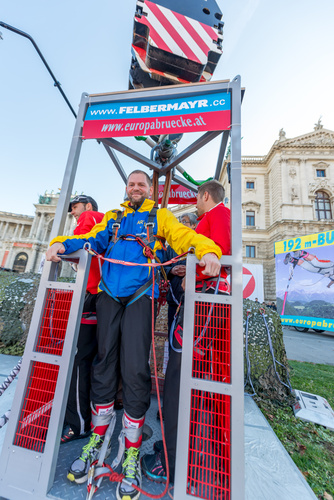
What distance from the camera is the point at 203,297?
4.84 feet

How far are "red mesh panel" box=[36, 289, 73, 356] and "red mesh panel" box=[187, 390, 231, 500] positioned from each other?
1058 mm

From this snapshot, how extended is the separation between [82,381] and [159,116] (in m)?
2.46

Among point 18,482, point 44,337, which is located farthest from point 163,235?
point 18,482

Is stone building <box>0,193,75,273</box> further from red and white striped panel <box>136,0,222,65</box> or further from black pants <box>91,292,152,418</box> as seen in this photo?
black pants <box>91,292,152,418</box>

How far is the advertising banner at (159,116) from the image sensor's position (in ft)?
Answer: 5.91

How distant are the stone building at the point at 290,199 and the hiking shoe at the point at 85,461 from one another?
85.2ft

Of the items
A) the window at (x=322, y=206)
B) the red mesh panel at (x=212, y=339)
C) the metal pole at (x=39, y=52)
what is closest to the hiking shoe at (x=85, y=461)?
the red mesh panel at (x=212, y=339)

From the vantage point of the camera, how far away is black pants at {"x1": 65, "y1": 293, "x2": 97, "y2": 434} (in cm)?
191

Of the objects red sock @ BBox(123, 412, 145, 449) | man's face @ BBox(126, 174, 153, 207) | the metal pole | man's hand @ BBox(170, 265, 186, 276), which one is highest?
the metal pole

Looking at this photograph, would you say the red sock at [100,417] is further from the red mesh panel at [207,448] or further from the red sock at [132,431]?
the red mesh panel at [207,448]

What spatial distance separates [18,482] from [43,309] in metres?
1.04

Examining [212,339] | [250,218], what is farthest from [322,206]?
[212,339]

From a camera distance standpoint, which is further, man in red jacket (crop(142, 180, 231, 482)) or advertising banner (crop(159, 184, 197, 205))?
advertising banner (crop(159, 184, 197, 205))

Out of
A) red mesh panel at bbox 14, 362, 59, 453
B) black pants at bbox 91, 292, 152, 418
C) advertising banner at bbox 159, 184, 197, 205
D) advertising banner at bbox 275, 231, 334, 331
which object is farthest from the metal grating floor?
advertising banner at bbox 275, 231, 334, 331
